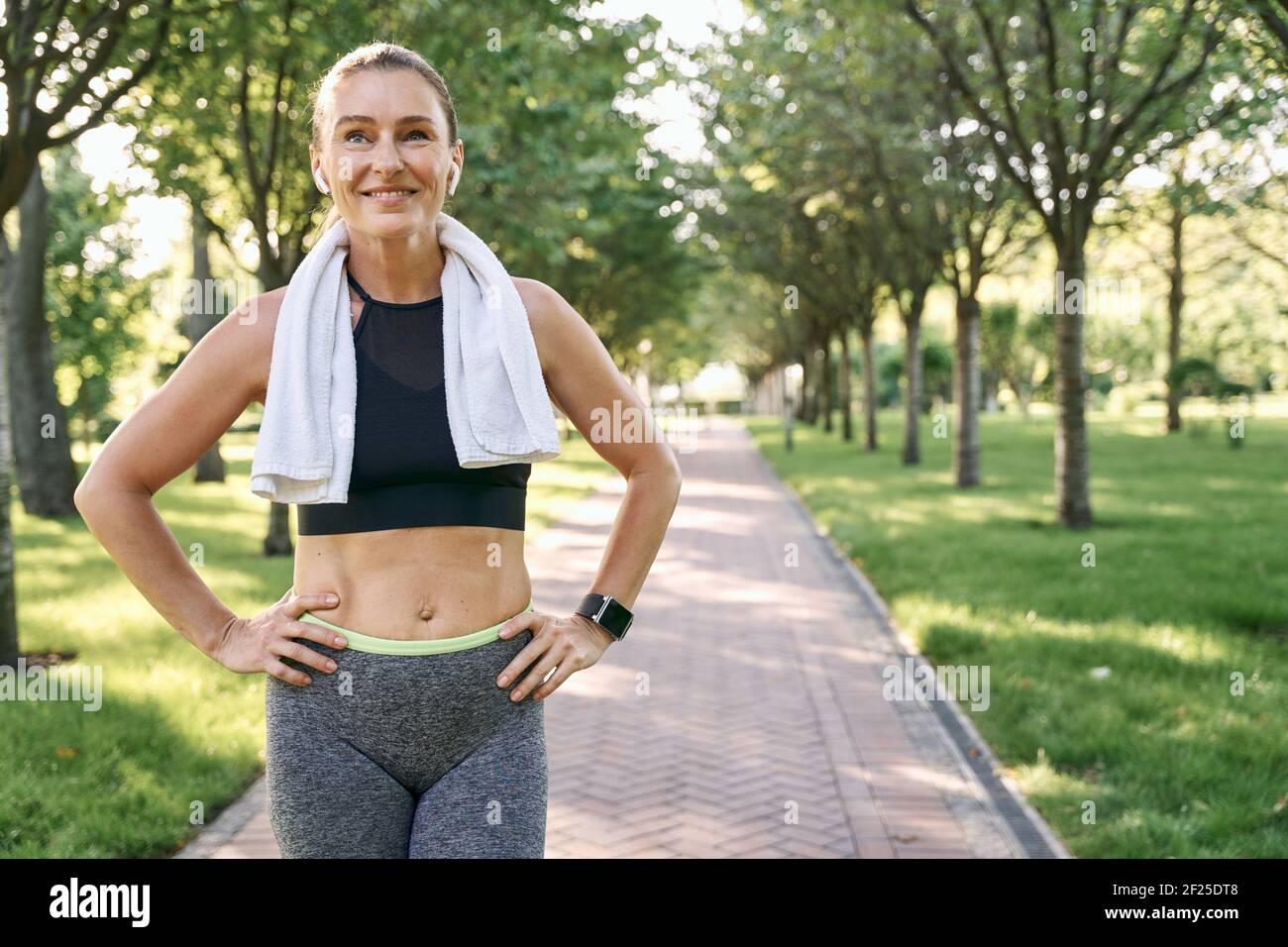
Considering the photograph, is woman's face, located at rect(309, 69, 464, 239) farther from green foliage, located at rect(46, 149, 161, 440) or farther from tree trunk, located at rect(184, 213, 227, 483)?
green foliage, located at rect(46, 149, 161, 440)

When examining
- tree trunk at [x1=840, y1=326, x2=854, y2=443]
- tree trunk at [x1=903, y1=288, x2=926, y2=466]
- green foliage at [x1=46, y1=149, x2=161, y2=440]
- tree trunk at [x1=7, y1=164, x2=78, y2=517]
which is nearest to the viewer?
tree trunk at [x1=7, y1=164, x2=78, y2=517]

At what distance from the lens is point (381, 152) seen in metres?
2.21

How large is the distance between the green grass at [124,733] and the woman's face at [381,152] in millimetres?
3388

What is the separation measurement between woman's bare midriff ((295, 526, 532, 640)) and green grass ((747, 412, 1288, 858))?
11.3 feet

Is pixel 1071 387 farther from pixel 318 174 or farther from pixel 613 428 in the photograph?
pixel 318 174

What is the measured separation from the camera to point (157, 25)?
26.7 ft

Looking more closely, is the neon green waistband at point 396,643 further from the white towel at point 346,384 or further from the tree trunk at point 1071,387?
the tree trunk at point 1071,387

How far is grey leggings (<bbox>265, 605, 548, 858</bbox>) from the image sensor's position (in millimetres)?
2152

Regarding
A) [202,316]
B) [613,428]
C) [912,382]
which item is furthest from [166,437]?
[912,382]

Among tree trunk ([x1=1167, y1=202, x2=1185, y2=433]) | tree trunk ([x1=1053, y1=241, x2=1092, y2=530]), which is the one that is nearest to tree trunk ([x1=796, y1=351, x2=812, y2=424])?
tree trunk ([x1=1167, y1=202, x2=1185, y2=433])

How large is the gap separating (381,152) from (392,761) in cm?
105

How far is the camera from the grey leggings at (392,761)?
2.15 metres

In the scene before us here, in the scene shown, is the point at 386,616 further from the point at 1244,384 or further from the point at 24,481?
the point at 1244,384

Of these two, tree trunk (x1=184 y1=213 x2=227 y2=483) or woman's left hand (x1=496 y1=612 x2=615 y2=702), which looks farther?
tree trunk (x1=184 y1=213 x2=227 y2=483)
